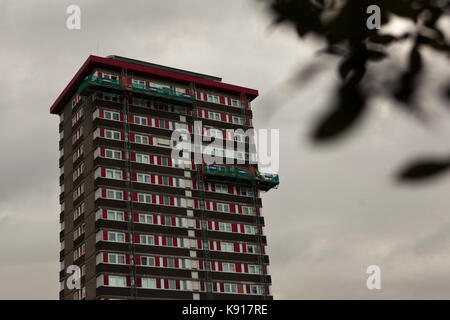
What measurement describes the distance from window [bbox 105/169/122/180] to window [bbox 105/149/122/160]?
148 cm

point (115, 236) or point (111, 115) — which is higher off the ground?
point (111, 115)

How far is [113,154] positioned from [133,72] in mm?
10338

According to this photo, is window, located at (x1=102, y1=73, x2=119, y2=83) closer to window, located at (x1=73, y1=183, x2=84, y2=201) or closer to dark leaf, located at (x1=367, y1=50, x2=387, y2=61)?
window, located at (x1=73, y1=183, x2=84, y2=201)

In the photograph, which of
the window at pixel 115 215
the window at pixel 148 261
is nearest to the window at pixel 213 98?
the window at pixel 115 215

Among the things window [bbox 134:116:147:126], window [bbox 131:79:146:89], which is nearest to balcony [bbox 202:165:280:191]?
window [bbox 134:116:147:126]

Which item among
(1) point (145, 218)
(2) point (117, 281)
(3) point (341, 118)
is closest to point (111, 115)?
(1) point (145, 218)

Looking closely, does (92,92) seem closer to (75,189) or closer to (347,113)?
(75,189)

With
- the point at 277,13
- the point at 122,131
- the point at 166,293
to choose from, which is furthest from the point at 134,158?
the point at 277,13

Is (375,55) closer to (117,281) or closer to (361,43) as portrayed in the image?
(361,43)

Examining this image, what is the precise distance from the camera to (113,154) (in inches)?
2916

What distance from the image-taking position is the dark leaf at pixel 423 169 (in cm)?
76

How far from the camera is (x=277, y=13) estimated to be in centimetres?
93
